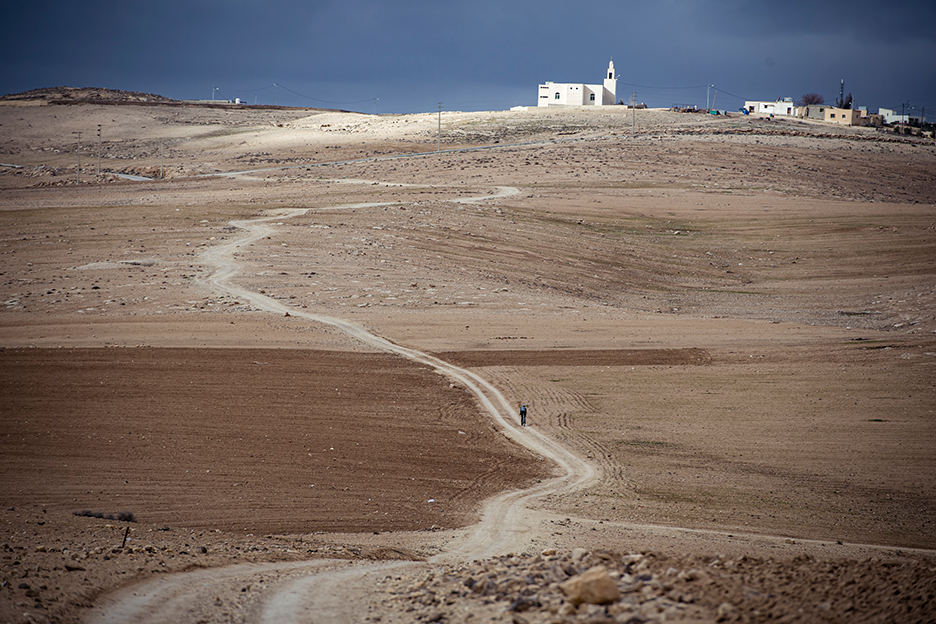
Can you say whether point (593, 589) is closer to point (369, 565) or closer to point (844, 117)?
point (369, 565)

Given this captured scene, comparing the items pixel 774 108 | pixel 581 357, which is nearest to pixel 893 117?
pixel 774 108

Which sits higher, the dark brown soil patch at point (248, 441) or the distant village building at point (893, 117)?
the distant village building at point (893, 117)

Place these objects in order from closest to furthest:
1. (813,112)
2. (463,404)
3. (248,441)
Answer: (248,441)
(463,404)
(813,112)

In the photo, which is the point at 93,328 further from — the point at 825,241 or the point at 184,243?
the point at 825,241

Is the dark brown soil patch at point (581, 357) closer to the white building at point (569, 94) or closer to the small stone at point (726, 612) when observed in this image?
the small stone at point (726, 612)

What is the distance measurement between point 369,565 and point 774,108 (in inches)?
6095

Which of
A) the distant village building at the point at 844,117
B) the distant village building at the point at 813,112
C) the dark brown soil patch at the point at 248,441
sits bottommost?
the dark brown soil patch at the point at 248,441

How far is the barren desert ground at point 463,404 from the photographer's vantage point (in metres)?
10.4

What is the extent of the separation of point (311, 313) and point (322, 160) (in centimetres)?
5158

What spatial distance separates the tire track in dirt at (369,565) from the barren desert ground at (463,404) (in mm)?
63

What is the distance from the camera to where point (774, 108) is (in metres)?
152

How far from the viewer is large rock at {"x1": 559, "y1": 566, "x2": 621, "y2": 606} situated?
28.9 ft

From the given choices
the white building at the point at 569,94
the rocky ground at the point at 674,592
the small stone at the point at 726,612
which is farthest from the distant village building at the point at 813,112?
the small stone at the point at 726,612

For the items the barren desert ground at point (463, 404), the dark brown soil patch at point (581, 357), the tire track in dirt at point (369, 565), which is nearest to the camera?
the tire track in dirt at point (369, 565)
